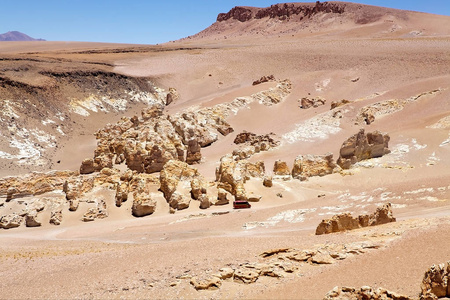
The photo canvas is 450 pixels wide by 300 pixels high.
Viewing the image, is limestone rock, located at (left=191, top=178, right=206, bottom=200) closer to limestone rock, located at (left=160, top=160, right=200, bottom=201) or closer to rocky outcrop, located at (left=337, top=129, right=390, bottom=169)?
limestone rock, located at (left=160, top=160, right=200, bottom=201)

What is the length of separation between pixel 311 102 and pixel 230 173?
66.8 ft

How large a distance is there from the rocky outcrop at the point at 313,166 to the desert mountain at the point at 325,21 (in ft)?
208

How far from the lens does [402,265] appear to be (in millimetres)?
7617

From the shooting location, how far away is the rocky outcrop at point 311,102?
124 ft

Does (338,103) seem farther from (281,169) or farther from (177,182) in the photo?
(177,182)

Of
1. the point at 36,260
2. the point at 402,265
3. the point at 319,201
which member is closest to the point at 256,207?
the point at 319,201

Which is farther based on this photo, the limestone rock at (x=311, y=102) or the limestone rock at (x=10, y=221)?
the limestone rock at (x=311, y=102)

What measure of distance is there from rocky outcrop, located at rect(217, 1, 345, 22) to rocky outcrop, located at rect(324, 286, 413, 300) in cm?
10282

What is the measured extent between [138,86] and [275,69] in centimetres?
1538

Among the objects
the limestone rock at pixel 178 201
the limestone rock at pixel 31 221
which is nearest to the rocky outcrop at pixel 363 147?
the limestone rock at pixel 178 201

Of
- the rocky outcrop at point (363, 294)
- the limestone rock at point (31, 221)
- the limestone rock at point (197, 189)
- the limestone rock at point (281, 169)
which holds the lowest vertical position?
the rocky outcrop at point (363, 294)

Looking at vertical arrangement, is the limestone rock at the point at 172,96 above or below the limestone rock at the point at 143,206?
above

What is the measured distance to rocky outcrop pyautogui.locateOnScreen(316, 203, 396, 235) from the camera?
11.0m

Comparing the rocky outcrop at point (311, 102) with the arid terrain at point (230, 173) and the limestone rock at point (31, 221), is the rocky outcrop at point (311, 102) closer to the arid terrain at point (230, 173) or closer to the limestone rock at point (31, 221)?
the arid terrain at point (230, 173)
